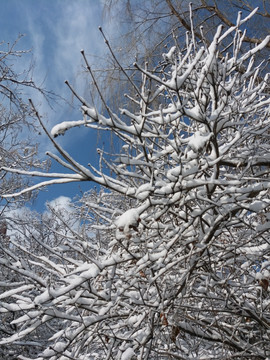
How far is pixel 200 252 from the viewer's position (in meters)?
2.59

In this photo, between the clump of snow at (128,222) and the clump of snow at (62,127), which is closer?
the clump of snow at (128,222)

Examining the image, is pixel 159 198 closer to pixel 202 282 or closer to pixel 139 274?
pixel 139 274

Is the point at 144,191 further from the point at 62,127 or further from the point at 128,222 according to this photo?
the point at 62,127

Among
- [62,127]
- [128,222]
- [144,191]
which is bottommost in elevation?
[128,222]

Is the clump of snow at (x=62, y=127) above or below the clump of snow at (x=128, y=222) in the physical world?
above

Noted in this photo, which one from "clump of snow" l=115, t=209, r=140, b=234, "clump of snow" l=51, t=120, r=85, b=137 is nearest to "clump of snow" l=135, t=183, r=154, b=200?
"clump of snow" l=115, t=209, r=140, b=234

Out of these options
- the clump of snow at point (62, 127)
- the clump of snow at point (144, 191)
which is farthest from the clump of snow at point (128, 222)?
the clump of snow at point (62, 127)

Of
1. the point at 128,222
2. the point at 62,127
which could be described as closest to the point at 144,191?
the point at 128,222

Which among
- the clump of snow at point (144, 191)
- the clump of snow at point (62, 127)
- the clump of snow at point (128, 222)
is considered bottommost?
the clump of snow at point (128, 222)

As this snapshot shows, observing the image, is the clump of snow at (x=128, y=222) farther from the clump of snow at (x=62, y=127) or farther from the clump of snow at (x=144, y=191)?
the clump of snow at (x=62, y=127)

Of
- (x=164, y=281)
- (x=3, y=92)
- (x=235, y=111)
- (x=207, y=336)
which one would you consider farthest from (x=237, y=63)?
(x=3, y=92)

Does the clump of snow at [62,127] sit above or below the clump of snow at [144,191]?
above

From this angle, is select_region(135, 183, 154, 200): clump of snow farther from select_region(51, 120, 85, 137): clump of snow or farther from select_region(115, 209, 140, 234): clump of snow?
select_region(51, 120, 85, 137): clump of snow

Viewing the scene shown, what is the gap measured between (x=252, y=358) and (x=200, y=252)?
3.26 ft
